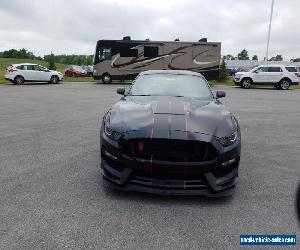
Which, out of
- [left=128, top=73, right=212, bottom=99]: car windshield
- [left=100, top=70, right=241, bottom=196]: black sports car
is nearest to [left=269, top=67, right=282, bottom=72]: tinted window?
[left=128, top=73, right=212, bottom=99]: car windshield

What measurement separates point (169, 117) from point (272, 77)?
23.9m

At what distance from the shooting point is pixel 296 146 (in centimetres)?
710

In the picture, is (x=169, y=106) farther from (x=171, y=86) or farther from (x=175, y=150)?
(x=171, y=86)

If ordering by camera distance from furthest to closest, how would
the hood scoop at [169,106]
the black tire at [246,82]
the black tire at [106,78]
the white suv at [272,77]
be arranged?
the black tire at [106,78], the black tire at [246,82], the white suv at [272,77], the hood scoop at [169,106]

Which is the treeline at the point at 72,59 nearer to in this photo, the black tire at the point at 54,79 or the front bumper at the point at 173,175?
the black tire at the point at 54,79

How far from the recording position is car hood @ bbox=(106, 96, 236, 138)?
409cm

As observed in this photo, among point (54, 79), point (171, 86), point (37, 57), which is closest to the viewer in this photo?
point (171, 86)

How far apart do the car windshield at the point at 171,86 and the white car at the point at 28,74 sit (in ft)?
71.9

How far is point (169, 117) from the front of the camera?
4.32m

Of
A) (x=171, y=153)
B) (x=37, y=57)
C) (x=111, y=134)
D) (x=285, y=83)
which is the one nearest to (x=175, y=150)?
(x=171, y=153)

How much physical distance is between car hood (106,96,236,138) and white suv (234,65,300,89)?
22.6 m

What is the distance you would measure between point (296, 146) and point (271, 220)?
152 inches

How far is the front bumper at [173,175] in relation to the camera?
3893 mm

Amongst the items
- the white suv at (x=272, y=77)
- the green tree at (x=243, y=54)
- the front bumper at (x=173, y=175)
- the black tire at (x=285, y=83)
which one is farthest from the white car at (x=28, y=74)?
the green tree at (x=243, y=54)
